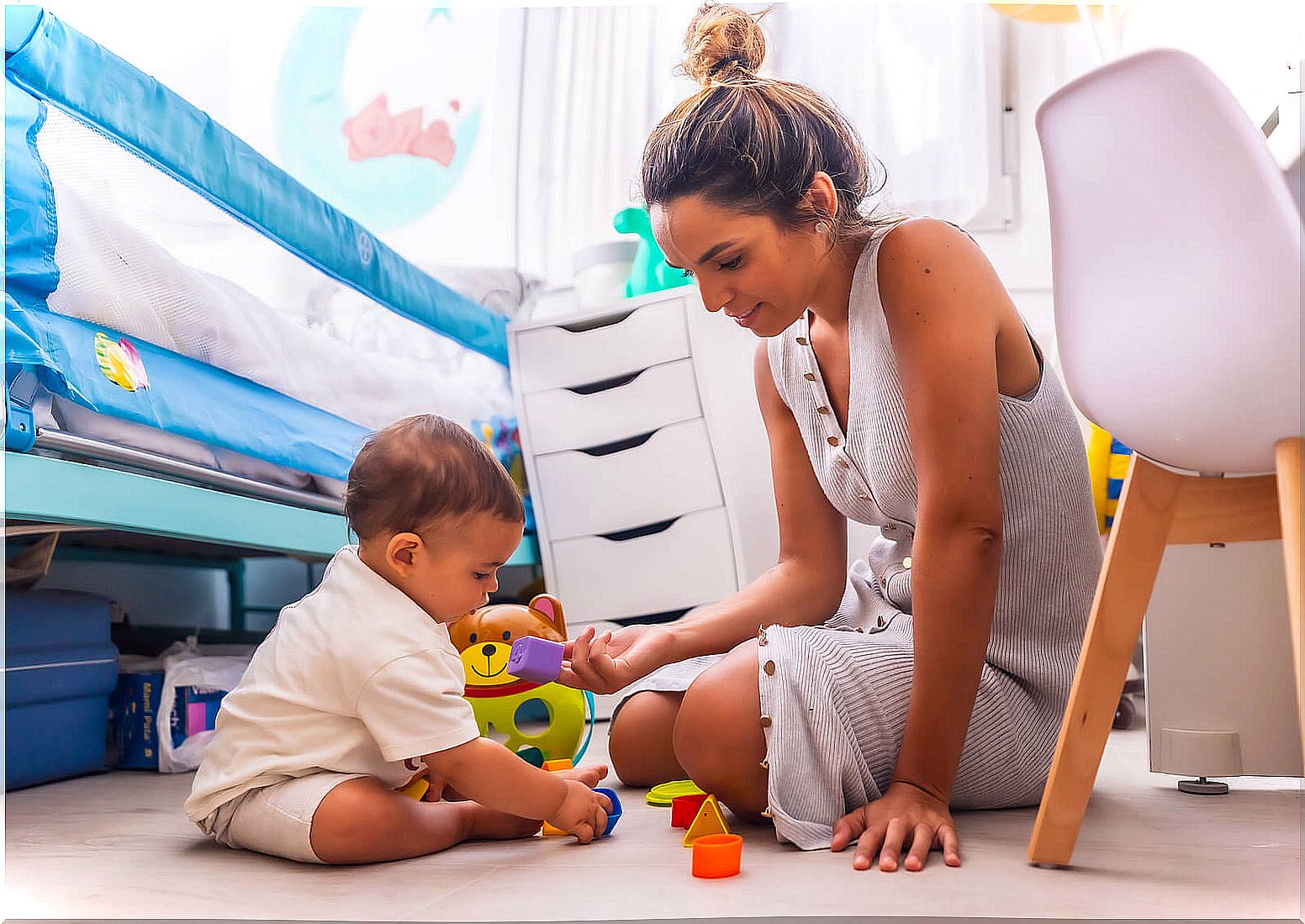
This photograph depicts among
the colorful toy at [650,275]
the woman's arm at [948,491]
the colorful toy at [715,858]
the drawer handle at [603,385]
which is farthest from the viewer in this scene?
the colorful toy at [650,275]

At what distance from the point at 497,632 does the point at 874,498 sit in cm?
49

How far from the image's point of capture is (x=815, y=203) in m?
0.90

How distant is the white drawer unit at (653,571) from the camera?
1.90 metres

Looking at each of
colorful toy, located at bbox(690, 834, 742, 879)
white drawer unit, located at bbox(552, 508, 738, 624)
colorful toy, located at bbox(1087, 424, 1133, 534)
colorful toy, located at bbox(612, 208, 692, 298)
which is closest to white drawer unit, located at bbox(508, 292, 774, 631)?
white drawer unit, located at bbox(552, 508, 738, 624)

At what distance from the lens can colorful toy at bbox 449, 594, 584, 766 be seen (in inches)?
47.5

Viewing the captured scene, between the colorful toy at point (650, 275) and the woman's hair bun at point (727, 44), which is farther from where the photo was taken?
the colorful toy at point (650, 275)

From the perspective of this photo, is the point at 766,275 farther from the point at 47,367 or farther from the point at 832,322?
the point at 47,367

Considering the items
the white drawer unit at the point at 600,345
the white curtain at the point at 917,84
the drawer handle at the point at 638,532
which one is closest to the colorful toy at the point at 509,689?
the drawer handle at the point at 638,532

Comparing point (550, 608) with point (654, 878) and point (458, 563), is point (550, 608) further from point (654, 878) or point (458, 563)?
point (654, 878)

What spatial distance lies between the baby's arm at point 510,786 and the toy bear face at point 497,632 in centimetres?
39

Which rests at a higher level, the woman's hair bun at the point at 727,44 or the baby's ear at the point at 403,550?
the woman's hair bun at the point at 727,44

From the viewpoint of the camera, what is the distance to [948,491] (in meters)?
0.81

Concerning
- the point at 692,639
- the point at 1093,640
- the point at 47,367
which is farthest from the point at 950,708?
the point at 47,367

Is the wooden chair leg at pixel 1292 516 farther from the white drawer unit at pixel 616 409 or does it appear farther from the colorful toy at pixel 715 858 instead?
the white drawer unit at pixel 616 409
